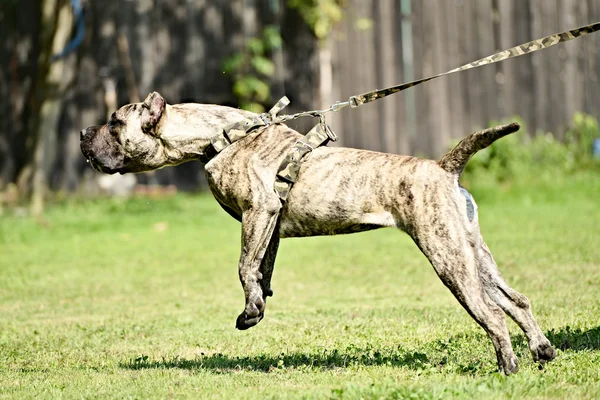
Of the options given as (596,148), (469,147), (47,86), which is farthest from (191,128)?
(596,148)

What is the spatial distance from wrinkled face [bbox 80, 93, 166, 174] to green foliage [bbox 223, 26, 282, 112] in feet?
29.7

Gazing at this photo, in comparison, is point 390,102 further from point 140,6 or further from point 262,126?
point 262,126

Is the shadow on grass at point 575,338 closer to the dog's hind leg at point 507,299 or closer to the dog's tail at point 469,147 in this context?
the dog's hind leg at point 507,299

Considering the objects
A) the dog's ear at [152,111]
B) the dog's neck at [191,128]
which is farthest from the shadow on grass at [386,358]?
the dog's ear at [152,111]

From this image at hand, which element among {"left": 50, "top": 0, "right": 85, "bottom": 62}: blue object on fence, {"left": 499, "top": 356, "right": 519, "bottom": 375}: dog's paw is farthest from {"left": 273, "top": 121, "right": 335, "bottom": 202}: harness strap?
{"left": 50, "top": 0, "right": 85, "bottom": 62}: blue object on fence

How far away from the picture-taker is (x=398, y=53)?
15.9m

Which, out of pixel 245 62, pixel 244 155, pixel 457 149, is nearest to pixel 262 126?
pixel 244 155

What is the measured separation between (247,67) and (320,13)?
4.89 feet

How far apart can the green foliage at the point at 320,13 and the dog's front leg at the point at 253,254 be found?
388 inches

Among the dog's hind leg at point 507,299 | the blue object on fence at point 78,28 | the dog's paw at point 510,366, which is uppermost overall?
the blue object on fence at point 78,28

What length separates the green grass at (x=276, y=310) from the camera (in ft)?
18.1

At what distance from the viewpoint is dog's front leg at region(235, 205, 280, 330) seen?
5855 mm

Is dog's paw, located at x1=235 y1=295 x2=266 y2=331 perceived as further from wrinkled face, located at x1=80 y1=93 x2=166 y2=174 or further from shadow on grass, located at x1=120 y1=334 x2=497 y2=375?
wrinkled face, located at x1=80 y1=93 x2=166 y2=174

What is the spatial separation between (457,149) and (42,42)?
9823mm
